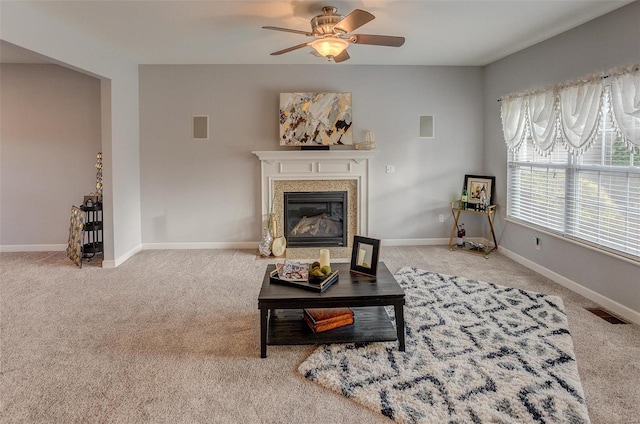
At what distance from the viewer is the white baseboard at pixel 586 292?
3.31 meters

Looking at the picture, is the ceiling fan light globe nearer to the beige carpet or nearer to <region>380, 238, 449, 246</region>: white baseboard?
the beige carpet

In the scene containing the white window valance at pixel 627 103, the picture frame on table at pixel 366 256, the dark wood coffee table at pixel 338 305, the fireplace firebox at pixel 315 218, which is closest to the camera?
the dark wood coffee table at pixel 338 305

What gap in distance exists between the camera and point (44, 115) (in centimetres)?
552

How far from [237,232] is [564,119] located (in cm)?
425

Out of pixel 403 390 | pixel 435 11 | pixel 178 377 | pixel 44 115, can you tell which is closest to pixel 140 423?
pixel 178 377

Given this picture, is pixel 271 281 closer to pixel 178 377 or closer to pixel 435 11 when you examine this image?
pixel 178 377

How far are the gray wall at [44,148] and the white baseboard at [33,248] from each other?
0.03 m

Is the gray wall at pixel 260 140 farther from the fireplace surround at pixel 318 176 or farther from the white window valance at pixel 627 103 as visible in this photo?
the white window valance at pixel 627 103

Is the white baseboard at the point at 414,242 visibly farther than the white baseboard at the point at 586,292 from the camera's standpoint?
Yes

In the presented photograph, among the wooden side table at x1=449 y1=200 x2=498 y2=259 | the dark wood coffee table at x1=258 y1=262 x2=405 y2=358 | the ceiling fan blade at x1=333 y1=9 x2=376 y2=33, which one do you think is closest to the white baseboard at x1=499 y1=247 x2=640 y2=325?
the wooden side table at x1=449 y1=200 x2=498 y2=259

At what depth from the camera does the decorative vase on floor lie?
5340 millimetres

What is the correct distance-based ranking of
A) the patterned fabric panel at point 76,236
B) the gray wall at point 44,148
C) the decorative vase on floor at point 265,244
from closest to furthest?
the patterned fabric panel at point 76,236
the decorative vase on floor at point 265,244
the gray wall at point 44,148

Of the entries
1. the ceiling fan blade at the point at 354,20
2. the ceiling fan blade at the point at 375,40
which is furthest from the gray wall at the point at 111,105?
the ceiling fan blade at the point at 375,40

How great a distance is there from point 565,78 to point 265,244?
390cm
